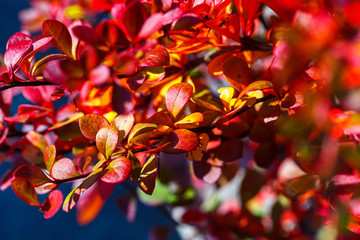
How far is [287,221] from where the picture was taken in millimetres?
1075

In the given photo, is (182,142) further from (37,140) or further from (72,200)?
(37,140)

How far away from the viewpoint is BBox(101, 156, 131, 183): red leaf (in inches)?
15.7

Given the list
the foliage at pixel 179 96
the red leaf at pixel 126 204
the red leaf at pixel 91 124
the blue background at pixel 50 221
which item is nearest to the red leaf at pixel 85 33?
the foliage at pixel 179 96

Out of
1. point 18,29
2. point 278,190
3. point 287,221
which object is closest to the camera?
point 278,190

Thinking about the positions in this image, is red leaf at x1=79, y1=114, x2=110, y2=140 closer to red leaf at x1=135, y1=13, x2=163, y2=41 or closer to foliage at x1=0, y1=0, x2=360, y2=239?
foliage at x1=0, y1=0, x2=360, y2=239

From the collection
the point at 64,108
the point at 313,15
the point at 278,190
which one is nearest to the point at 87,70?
the point at 64,108

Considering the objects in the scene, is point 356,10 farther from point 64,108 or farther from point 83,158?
point 64,108

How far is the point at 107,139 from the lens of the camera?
0.42 m

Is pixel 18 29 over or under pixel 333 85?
under

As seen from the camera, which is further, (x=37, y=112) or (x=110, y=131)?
(x=37, y=112)

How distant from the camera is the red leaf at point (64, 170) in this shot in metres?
0.44

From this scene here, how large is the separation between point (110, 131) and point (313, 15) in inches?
10.8

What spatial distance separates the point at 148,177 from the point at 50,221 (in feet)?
2.75

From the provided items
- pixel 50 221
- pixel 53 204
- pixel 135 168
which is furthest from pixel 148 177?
pixel 50 221
